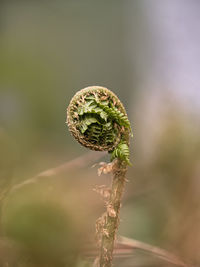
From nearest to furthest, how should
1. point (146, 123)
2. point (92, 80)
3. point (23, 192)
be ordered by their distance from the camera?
1. point (23, 192)
2. point (146, 123)
3. point (92, 80)

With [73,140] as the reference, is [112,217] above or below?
below

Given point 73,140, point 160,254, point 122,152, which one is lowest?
point 160,254

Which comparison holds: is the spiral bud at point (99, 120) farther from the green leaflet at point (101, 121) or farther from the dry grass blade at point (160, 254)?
the dry grass blade at point (160, 254)

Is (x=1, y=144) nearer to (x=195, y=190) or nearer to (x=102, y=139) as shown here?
(x=102, y=139)

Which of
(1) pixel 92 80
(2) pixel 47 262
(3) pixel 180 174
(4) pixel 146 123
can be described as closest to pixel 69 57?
(1) pixel 92 80

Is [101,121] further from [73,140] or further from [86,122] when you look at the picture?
[73,140]

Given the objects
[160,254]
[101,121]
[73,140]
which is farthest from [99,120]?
[73,140]
